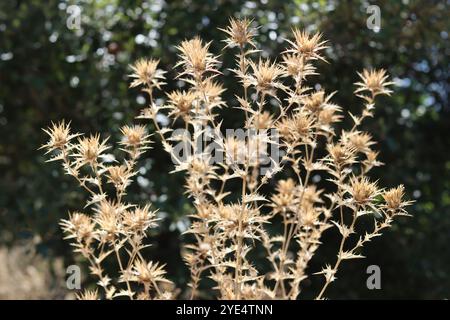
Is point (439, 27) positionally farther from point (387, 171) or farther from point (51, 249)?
point (51, 249)

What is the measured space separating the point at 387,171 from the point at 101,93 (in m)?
1.60

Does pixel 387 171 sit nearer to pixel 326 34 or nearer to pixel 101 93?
pixel 326 34

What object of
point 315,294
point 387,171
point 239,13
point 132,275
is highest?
point 239,13

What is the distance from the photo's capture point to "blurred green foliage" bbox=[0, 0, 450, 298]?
343 cm

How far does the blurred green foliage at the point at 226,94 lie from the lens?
3.43 m

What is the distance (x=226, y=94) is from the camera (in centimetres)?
330

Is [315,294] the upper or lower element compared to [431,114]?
lower

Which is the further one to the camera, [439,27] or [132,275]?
[439,27]

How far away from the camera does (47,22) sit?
3.79 meters
